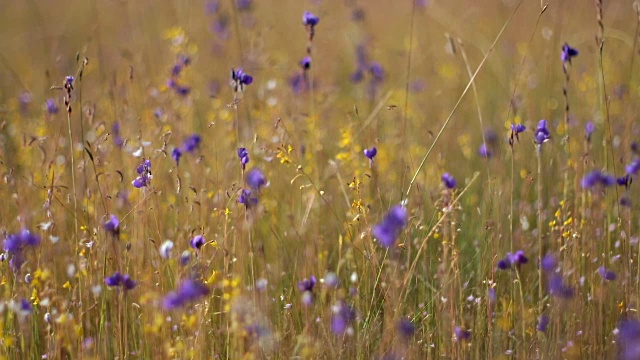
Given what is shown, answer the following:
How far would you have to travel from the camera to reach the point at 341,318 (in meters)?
1.95

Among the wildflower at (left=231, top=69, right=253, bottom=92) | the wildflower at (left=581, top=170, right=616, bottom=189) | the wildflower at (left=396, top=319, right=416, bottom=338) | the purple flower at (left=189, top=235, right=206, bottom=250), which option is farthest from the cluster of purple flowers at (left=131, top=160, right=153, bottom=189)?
the wildflower at (left=581, top=170, right=616, bottom=189)

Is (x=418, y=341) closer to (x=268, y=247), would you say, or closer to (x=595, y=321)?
(x=595, y=321)

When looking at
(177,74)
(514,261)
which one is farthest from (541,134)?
(177,74)

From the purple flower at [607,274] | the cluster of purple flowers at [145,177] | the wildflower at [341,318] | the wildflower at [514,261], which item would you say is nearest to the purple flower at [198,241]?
the cluster of purple flowers at [145,177]

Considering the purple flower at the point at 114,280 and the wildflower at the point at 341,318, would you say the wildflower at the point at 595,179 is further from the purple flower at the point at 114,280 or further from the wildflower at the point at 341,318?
the purple flower at the point at 114,280

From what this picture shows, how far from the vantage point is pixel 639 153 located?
302 centimetres

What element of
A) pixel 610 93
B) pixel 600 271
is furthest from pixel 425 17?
pixel 600 271

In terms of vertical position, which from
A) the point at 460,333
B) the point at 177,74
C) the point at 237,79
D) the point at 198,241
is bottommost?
the point at 460,333

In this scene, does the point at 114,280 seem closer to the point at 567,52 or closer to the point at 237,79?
the point at 237,79

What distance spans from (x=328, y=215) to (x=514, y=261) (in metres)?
1.03

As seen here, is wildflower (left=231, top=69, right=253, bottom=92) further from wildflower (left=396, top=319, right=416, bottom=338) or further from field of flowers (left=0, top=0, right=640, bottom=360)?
wildflower (left=396, top=319, right=416, bottom=338)

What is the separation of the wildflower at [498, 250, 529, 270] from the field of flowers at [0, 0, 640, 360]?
0.07 ft

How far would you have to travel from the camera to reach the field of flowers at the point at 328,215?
6.52 feet

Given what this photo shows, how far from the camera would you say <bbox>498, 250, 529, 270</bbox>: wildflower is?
6.57ft
